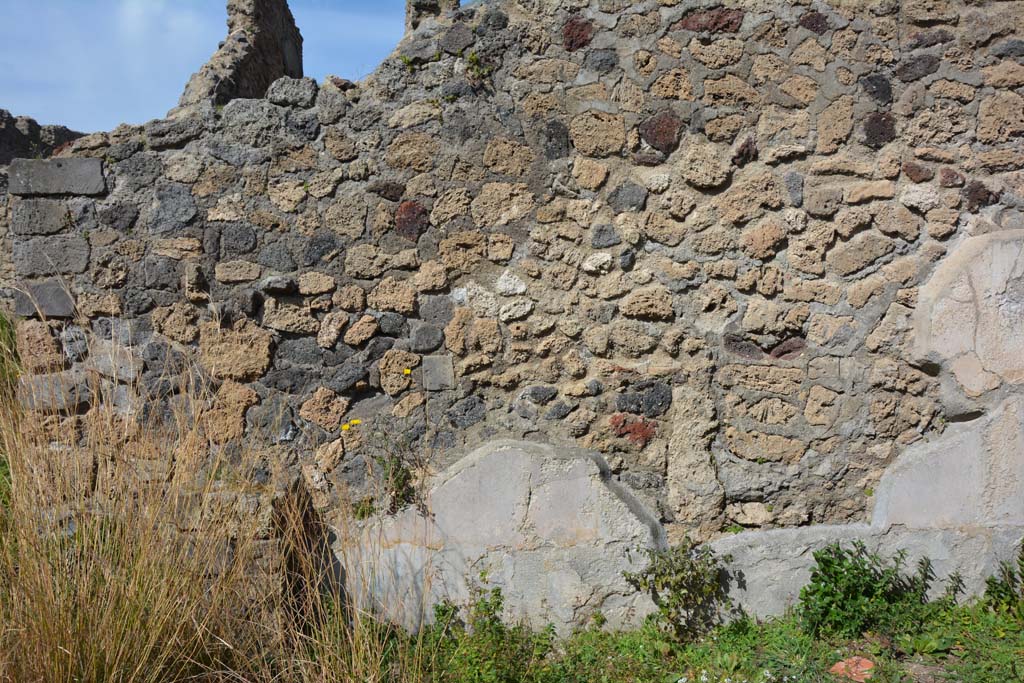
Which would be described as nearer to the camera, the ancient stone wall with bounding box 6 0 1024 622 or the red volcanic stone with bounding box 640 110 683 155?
the ancient stone wall with bounding box 6 0 1024 622

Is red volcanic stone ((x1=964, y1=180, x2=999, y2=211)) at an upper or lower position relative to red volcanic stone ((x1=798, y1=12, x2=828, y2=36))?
lower

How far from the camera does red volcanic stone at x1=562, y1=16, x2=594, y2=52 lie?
3.42 m

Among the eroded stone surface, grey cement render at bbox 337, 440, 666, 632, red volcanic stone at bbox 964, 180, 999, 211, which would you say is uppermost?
red volcanic stone at bbox 964, 180, 999, 211

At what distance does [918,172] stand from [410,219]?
7.30ft

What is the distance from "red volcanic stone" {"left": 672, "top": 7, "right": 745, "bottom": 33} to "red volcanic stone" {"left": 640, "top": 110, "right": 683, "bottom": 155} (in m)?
0.39

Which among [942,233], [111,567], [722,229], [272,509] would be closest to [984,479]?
[942,233]

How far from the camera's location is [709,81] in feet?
11.0

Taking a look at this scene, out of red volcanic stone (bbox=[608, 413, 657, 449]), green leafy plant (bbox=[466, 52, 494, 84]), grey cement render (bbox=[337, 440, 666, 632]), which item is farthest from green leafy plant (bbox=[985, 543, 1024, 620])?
green leafy plant (bbox=[466, 52, 494, 84])

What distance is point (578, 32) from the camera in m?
3.42

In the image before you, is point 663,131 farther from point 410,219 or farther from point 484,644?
point 484,644

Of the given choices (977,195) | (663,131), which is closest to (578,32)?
(663,131)

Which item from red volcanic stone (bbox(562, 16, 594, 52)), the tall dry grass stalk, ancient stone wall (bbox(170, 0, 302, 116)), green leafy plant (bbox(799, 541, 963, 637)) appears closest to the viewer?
the tall dry grass stalk

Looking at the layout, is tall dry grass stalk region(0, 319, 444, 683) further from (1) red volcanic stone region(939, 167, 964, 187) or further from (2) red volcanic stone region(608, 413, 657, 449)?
(1) red volcanic stone region(939, 167, 964, 187)

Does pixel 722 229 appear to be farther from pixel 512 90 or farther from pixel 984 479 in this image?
pixel 984 479
